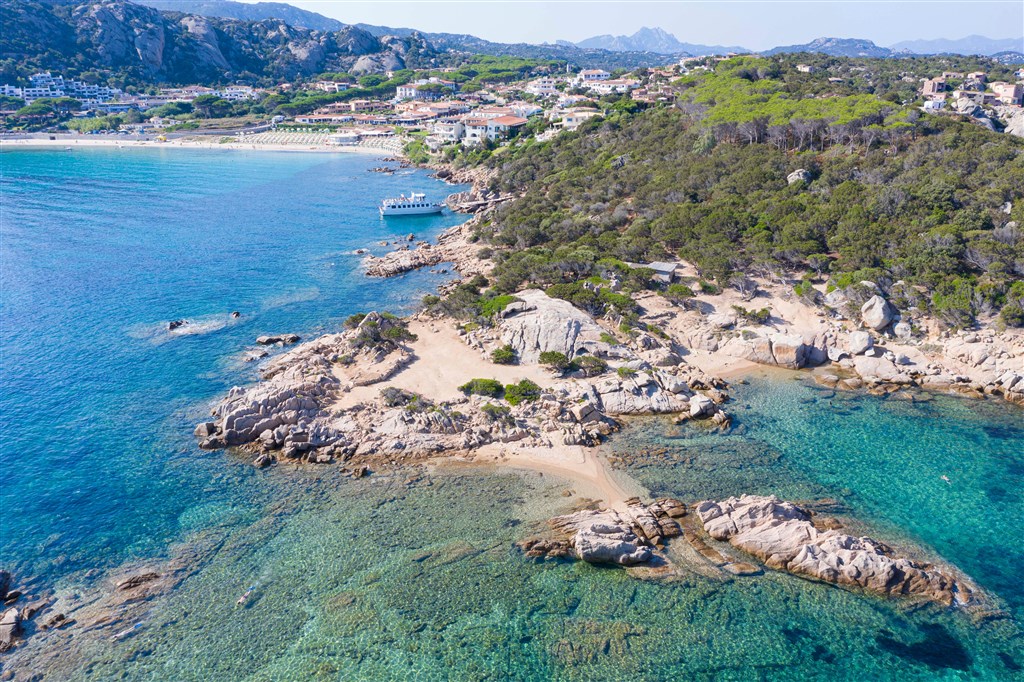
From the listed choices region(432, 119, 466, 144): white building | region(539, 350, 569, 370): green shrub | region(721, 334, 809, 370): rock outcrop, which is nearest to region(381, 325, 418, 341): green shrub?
region(539, 350, 569, 370): green shrub

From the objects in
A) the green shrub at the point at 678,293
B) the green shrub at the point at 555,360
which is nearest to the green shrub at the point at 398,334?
the green shrub at the point at 555,360

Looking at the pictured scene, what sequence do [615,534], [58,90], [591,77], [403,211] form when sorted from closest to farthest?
[615,534], [403,211], [591,77], [58,90]

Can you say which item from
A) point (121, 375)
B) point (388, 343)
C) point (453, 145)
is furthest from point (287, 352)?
point (453, 145)

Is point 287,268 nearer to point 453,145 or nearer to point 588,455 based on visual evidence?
point 588,455

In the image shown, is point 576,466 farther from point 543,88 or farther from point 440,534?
point 543,88

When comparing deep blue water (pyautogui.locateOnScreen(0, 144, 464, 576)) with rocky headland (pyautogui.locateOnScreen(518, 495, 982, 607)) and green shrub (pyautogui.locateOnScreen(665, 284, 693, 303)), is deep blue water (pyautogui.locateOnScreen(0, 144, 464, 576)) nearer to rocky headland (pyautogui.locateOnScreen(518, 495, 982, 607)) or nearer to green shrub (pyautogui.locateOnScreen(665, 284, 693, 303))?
rocky headland (pyautogui.locateOnScreen(518, 495, 982, 607))

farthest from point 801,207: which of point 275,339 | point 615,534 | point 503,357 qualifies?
point 275,339
